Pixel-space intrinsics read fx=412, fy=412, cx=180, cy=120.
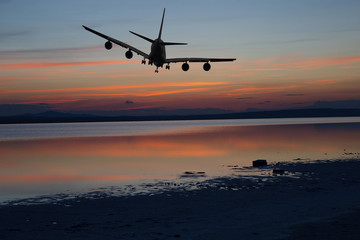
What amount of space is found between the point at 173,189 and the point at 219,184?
5.23m

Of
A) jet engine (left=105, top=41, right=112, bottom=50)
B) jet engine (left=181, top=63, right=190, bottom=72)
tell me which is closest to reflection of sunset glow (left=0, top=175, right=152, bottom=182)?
jet engine (left=181, top=63, right=190, bottom=72)

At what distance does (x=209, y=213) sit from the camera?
31.1 m

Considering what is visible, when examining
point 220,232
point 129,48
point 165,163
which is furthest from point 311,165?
point 220,232

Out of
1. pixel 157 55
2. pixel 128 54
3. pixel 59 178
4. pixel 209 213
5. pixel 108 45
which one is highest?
pixel 157 55

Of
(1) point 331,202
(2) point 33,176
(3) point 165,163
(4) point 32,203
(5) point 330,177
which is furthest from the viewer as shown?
(3) point 165,163

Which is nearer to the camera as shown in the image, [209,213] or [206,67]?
[209,213]

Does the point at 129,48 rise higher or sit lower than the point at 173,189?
higher

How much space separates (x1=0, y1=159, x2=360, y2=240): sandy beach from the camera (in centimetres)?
2555

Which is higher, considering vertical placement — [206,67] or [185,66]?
[185,66]

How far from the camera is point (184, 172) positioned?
179ft

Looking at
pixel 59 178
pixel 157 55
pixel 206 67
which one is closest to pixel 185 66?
pixel 206 67

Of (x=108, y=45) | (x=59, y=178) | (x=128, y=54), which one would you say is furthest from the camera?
(x=59, y=178)

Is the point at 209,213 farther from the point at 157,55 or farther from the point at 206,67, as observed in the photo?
the point at 157,55

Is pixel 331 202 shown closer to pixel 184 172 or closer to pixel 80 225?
pixel 80 225
